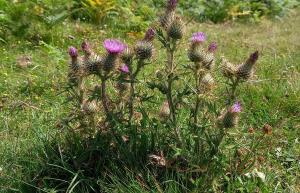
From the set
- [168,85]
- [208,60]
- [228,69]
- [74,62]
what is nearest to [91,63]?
[74,62]

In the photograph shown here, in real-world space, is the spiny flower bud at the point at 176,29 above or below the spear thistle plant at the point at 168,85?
above

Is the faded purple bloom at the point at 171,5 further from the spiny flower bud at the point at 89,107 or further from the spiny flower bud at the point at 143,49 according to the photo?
the spiny flower bud at the point at 89,107

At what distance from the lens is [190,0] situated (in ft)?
Answer: 36.0

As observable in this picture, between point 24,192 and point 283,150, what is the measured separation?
1831mm

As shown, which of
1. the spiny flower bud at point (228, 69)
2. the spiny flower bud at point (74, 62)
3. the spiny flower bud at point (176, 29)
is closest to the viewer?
the spiny flower bud at point (176, 29)

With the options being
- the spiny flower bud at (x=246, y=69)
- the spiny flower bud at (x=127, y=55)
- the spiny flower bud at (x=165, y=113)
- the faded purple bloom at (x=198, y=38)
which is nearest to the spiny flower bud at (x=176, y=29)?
the faded purple bloom at (x=198, y=38)

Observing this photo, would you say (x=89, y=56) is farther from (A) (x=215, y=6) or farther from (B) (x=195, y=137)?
(A) (x=215, y=6)

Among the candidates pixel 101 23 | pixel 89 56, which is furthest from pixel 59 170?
pixel 101 23

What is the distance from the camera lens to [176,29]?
9.31 feet

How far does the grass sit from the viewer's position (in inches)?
122

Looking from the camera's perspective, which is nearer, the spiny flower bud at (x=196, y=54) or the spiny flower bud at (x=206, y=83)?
the spiny flower bud at (x=196, y=54)

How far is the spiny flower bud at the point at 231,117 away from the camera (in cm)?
284

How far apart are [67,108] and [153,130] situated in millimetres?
1550

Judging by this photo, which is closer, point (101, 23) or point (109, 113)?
point (109, 113)
